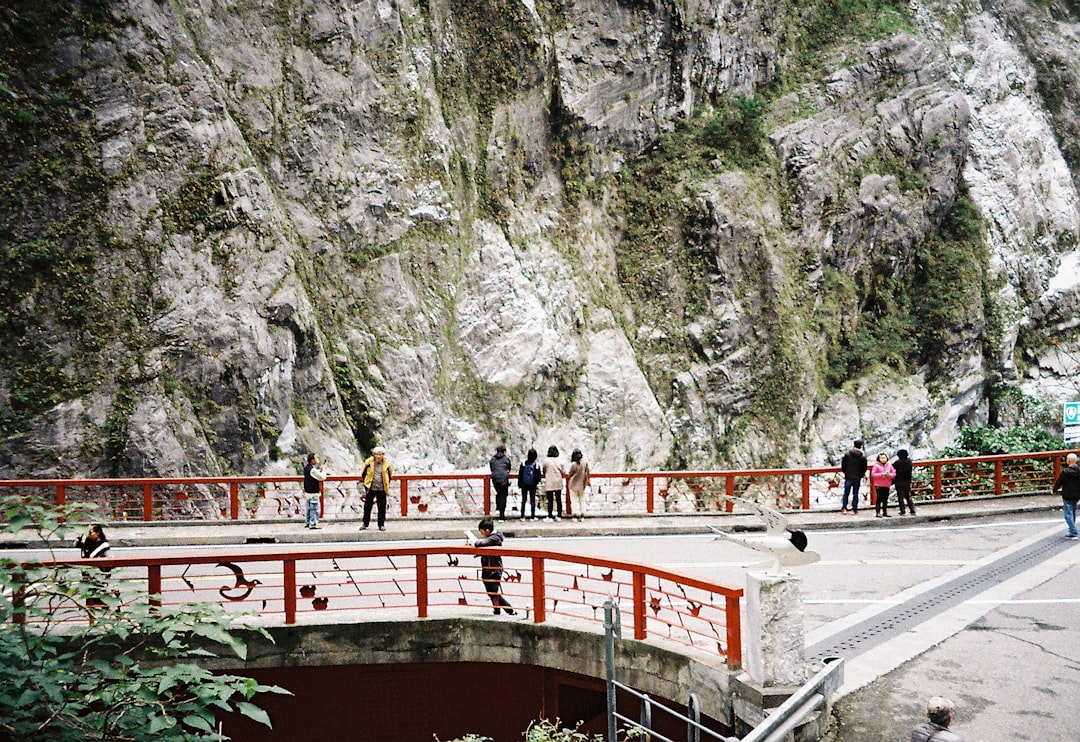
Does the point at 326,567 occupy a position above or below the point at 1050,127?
below

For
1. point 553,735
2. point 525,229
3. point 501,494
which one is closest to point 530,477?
point 501,494

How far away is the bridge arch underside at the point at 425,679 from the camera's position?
1066 cm

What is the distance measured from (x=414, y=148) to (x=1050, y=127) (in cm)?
3751

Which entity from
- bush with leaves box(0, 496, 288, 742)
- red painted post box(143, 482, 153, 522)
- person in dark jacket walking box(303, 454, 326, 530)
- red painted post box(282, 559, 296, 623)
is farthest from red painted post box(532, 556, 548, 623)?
red painted post box(143, 482, 153, 522)

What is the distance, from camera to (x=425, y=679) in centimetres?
1133

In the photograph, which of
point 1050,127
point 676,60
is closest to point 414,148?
point 676,60

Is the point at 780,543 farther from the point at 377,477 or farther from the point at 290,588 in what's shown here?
→ the point at 377,477

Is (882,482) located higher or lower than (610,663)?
higher

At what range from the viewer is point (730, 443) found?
3403 centimetres

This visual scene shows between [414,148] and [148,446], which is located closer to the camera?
[148,446]

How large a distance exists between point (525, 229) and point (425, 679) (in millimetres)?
23285

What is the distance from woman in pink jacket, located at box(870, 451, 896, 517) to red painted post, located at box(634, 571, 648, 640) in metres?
10.7

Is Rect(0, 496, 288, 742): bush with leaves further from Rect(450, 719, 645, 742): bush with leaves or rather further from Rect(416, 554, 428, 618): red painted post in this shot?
Rect(416, 554, 428, 618): red painted post

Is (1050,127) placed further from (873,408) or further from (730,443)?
(730,443)
